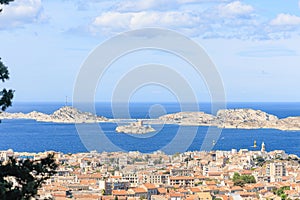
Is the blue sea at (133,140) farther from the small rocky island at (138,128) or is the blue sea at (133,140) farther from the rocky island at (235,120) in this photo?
the rocky island at (235,120)

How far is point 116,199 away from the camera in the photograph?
14625 millimetres

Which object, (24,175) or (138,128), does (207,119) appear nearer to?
(138,128)

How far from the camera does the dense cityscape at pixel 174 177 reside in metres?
16.2

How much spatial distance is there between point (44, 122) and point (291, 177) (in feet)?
142

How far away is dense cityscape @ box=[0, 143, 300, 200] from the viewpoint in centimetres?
1620

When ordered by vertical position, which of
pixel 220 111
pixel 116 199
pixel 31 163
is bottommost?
pixel 116 199

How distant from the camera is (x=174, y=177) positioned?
65.0 feet

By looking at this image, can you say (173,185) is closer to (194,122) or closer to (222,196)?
(222,196)

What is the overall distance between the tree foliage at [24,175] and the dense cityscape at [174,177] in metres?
9.03

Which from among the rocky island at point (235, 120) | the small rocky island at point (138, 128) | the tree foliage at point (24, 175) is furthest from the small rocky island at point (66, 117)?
the tree foliage at point (24, 175)

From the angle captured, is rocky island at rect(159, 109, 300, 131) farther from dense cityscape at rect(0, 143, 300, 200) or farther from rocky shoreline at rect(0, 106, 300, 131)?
dense cityscape at rect(0, 143, 300, 200)

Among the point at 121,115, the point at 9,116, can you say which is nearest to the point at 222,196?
the point at 121,115

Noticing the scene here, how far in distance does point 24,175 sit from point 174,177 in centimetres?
1632

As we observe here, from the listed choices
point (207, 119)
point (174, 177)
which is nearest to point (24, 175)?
point (174, 177)
